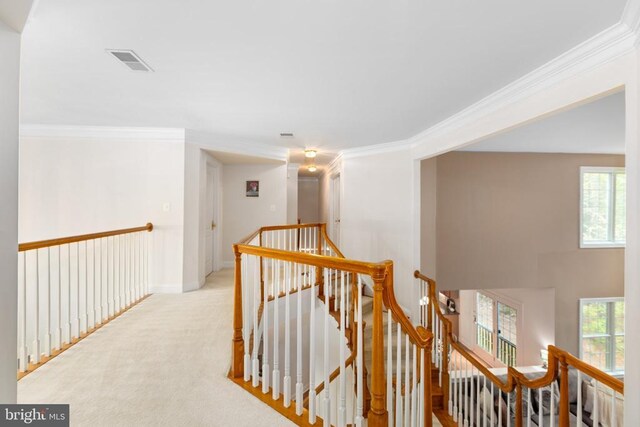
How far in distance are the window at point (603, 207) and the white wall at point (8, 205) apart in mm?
8207

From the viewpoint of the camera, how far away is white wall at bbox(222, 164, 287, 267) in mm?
6410

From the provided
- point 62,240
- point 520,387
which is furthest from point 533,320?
point 62,240

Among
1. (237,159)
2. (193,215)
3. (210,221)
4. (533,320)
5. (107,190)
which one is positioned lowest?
(533,320)

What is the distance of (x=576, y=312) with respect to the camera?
6.10 meters

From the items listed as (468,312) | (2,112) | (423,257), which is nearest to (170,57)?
(2,112)

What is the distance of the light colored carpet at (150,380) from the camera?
6.18 feet

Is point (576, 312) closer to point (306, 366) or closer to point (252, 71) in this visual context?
point (306, 366)

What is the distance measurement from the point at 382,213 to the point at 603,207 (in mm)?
4796

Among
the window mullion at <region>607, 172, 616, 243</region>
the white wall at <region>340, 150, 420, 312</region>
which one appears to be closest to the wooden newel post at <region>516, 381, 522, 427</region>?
the white wall at <region>340, 150, 420, 312</region>

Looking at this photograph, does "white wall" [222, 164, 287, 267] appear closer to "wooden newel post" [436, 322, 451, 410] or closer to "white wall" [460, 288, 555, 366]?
"wooden newel post" [436, 322, 451, 410]

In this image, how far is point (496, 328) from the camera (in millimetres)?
8383

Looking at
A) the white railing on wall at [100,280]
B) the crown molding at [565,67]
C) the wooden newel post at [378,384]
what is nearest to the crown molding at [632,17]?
the crown molding at [565,67]

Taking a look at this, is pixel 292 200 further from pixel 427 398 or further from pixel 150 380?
pixel 427 398

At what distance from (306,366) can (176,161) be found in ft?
13.0
